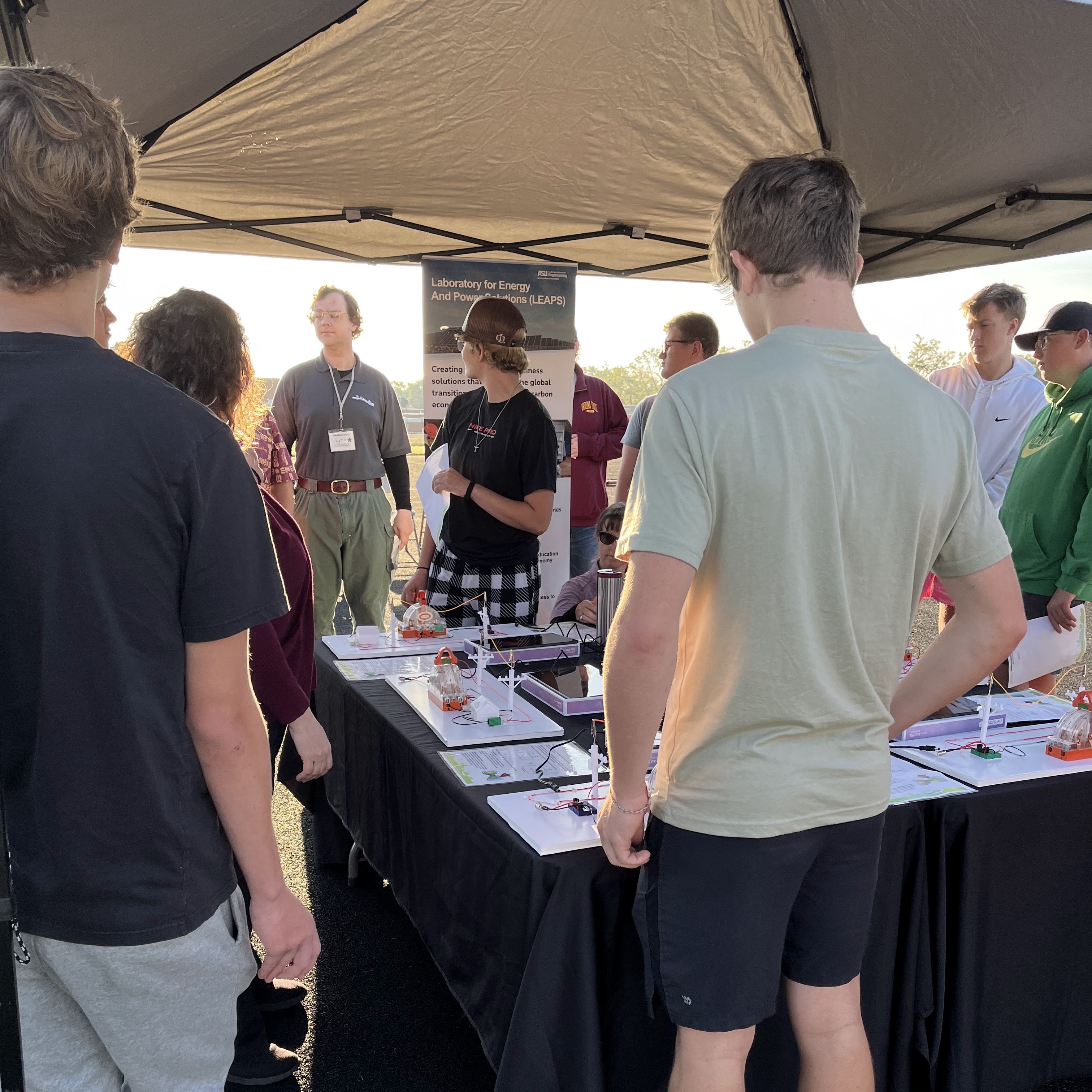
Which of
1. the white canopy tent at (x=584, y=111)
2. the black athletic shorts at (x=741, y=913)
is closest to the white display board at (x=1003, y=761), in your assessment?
the black athletic shorts at (x=741, y=913)

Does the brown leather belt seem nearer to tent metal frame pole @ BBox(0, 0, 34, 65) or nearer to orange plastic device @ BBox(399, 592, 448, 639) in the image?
orange plastic device @ BBox(399, 592, 448, 639)

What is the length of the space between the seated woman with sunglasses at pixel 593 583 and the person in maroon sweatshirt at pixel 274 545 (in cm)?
102

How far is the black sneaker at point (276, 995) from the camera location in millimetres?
1979

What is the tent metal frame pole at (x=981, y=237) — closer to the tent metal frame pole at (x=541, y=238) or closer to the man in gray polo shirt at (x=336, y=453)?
the tent metal frame pole at (x=541, y=238)

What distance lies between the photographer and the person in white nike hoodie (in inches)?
145

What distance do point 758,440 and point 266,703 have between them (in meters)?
1.03

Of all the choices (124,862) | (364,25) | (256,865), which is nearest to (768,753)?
(256,865)

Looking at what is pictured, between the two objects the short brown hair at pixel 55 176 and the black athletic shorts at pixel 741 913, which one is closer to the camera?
the short brown hair at pixel 55 176

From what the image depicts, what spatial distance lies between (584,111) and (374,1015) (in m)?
2.97

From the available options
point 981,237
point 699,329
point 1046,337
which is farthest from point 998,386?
point 699,329

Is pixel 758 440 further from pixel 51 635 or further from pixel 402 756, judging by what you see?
pixel 402 756

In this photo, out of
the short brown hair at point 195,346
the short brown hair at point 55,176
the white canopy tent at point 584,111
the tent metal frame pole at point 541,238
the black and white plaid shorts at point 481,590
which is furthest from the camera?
the tent metal frame pole at point 541,238

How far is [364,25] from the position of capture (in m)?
2.72

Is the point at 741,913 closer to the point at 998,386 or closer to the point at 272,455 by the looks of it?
the point at 272,455
